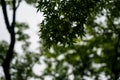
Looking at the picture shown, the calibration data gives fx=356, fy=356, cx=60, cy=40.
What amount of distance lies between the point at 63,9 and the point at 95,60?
29326 millimetres

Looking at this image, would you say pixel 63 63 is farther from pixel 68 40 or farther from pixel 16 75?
pixel 68 40

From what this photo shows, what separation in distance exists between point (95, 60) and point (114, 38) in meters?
3.53

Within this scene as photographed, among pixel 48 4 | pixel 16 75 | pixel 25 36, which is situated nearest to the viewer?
pixel 48 4

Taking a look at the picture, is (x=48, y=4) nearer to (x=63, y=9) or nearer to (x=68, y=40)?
(x=63, y=9)

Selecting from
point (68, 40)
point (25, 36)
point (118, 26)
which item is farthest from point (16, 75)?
point (68, 40)

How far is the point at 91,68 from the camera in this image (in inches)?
1569

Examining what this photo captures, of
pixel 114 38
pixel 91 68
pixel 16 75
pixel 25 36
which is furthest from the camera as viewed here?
pixel 91 68

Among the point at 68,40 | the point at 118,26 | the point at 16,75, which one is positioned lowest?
the point at 68,40

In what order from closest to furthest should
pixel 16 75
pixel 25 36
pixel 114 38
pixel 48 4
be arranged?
1. pixel 48 4
2. pixel 25 36
3. pixel 16 75
4. pixel 114 38

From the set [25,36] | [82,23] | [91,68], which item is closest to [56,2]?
[82,23]

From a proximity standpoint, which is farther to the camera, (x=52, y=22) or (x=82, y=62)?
(x=82, y=62)

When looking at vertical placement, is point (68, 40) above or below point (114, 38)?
below

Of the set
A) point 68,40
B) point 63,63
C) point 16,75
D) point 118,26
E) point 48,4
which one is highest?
point 63,63

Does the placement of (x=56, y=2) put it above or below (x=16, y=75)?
below
